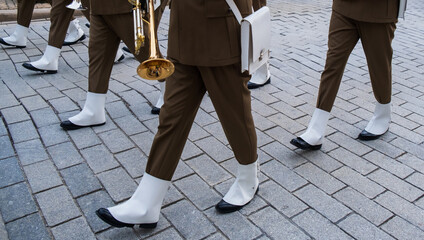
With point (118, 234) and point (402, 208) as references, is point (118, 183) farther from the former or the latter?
point (402, 208)

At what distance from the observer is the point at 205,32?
2.33 meters

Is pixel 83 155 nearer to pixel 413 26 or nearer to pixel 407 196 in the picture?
pixel 407 196

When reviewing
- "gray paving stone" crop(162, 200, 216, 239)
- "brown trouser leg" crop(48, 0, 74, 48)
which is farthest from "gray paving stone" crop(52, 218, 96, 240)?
"brown trouser leg" crop(48, 0, 74, 48)

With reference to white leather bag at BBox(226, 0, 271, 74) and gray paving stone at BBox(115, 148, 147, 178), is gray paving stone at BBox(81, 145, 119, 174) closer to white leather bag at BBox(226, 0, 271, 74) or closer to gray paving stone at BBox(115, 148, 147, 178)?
gray paving stone at BBox(115, 148, 147, 178)

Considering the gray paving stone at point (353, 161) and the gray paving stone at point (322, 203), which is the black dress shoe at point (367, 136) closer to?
the gray paving stone at point (353, 161)

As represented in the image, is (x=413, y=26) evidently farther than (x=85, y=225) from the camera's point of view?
Yes

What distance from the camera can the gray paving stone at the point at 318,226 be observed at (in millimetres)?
2637

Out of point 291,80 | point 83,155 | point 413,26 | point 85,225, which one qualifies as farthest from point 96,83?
point 413,26

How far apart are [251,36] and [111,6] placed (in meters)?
1.46

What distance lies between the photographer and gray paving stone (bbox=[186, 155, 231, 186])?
3176mm

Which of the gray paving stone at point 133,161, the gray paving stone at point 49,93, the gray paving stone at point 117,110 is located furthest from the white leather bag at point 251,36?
the gray paving stone at point 49,93

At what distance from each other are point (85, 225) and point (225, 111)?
1089mm

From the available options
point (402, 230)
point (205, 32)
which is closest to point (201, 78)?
point (205, 32)

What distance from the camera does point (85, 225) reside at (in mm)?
2658
